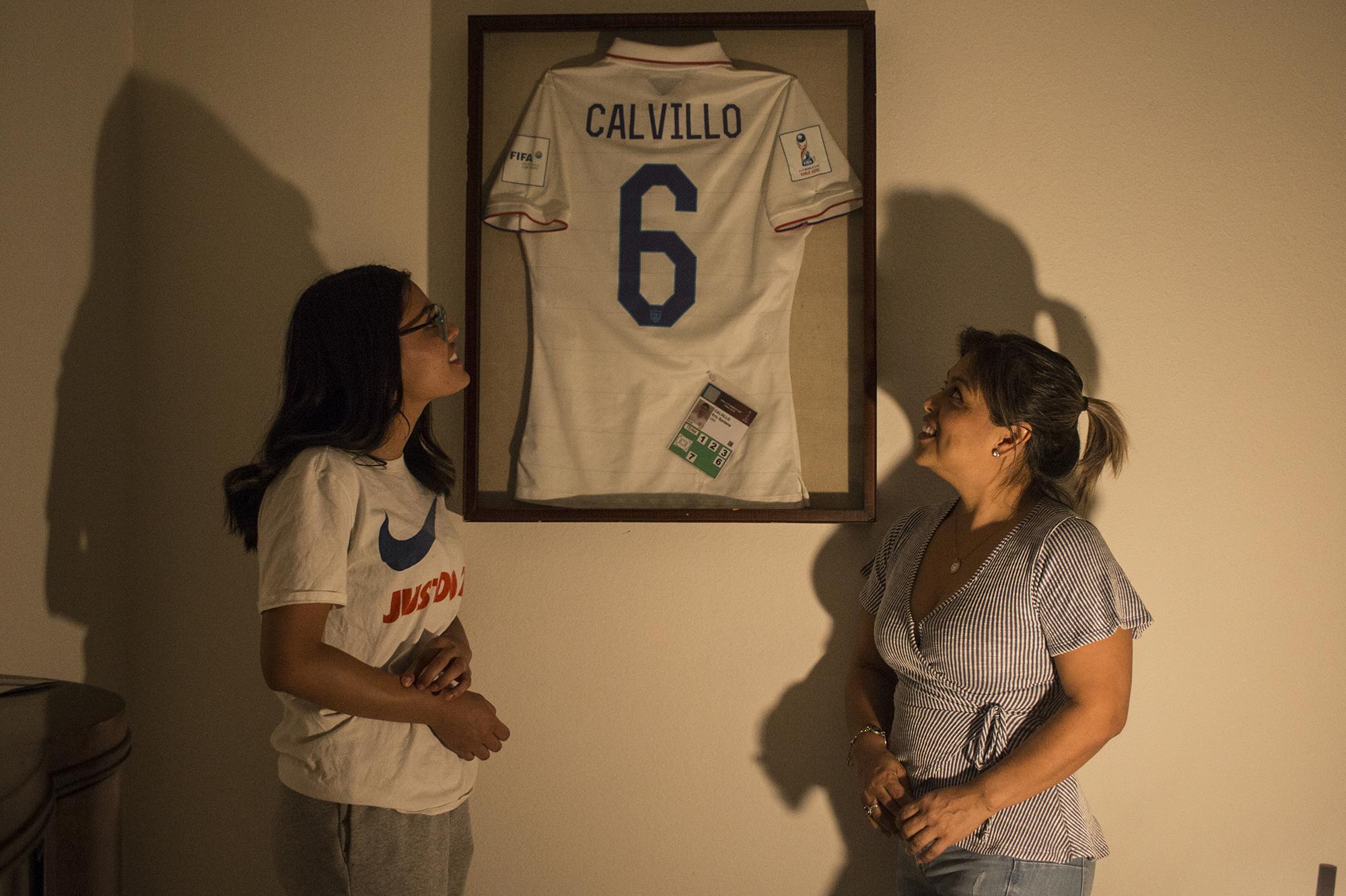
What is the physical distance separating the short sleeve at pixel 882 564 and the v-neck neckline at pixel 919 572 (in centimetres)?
8

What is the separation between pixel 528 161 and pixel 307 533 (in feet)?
2.89

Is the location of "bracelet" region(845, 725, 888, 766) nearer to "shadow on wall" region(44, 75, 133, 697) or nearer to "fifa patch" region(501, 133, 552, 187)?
"fifa patch" region(501, 133, 552, 187)

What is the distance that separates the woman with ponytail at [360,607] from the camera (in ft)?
3.94

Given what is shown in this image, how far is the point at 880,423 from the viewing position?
1738 mm

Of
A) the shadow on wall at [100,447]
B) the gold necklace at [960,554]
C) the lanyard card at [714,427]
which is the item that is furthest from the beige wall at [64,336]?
the gold necklace at [960,554]

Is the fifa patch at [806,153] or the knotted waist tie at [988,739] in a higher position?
the fifa patch at [806,153]

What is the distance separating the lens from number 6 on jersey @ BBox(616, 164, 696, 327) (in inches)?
66.7

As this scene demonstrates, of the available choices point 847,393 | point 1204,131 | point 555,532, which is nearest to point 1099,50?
point 1204,131

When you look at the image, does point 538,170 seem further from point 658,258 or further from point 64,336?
point 64,336

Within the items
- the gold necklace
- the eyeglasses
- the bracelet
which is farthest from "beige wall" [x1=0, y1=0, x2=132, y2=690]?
the gold necklace

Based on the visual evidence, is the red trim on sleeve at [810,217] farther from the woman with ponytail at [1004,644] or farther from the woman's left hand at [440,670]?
A: the woman's left hand at [440,670]

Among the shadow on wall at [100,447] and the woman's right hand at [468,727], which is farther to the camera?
the shadow on wall at [100,447]

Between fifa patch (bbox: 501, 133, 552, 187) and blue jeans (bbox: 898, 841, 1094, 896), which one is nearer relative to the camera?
blue jeans (bbox: 898, 841, 1094, 896)

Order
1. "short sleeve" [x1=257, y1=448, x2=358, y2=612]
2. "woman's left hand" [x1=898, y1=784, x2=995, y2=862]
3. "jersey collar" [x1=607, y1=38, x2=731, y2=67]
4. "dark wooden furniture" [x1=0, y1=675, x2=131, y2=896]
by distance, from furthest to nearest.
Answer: "jersey collar" [x1=607, y1=38, x2=731, y2=67]
"woman's left hand" [x1=898, y1=784, x2=995, y2=862]
"short sleeve" [x1=257, y1=448, x2=358, y2=612]
"dark wooden furniture" [x1=0, y1=675, x2=131, y2=896]
